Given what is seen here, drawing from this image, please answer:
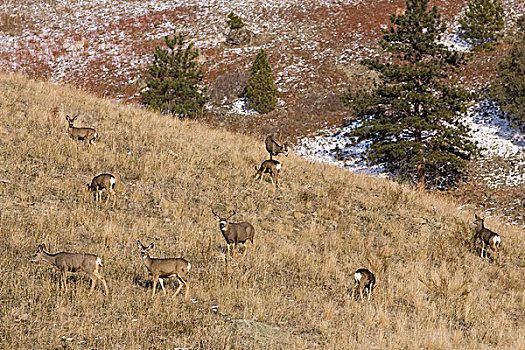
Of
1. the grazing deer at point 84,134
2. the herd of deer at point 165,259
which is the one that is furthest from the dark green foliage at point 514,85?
the grazing deer at point 84,134

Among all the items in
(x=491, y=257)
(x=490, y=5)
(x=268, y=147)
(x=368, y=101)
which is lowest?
(x=491, y=257)

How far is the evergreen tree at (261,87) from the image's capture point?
3722cm

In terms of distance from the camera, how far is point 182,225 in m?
10.6

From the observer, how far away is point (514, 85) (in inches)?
1163

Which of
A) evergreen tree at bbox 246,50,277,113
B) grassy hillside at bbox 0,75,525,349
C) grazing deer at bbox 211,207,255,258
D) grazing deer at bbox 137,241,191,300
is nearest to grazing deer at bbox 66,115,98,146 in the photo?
grassy hillside at bbox 0,75,525,349

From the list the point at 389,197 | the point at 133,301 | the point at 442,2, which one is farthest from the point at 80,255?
the point at 442,2

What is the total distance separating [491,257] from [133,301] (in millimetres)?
9789

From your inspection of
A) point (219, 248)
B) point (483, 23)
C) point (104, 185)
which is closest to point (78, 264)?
point (219, 248)

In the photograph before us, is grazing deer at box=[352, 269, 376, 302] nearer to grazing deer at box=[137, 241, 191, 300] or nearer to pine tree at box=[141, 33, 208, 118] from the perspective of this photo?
grazing deer at box=[137, 241, 191, 300]

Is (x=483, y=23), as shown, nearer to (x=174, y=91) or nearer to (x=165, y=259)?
(x=174, y=91)

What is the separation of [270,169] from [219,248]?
4508 mm

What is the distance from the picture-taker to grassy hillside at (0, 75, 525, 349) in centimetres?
671

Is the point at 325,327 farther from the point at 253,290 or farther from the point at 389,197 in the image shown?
the point at 389,197

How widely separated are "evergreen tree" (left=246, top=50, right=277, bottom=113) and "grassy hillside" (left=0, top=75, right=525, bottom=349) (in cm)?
2034
